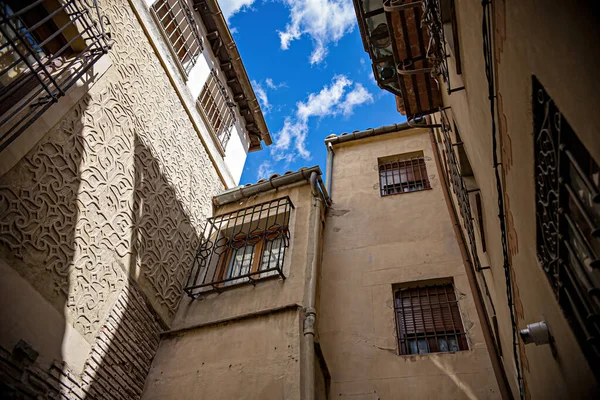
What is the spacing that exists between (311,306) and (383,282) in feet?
4.99

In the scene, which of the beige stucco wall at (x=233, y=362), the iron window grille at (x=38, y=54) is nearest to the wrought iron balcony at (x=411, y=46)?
the beige stucco wall at (x=233, y=362)

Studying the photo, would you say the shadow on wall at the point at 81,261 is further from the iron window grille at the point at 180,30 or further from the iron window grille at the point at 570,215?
the iron window grille at the point at 570,215

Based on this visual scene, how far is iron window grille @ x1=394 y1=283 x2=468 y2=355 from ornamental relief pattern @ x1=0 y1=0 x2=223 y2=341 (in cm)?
366

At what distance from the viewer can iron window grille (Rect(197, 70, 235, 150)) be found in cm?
899

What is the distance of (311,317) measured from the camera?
5348 millimetres

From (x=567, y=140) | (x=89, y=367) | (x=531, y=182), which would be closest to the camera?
(x=567, y=140)

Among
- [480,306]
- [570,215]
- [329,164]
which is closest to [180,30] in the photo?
[329,164]

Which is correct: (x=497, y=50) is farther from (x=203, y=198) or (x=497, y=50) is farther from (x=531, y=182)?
(x=203, y=198)

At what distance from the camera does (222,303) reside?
21.2ft

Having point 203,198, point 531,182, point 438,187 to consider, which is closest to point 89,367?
point 203,198

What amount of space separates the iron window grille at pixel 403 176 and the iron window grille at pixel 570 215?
593 cm

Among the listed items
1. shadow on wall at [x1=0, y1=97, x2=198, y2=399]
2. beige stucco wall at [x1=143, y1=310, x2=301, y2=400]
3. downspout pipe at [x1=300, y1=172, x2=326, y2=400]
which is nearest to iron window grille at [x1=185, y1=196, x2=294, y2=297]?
downspout pipe at [x1=300, y1=172, x2=326, y2=400]

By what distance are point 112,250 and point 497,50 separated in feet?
16.4

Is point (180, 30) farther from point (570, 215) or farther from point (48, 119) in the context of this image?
point (570, 215)
